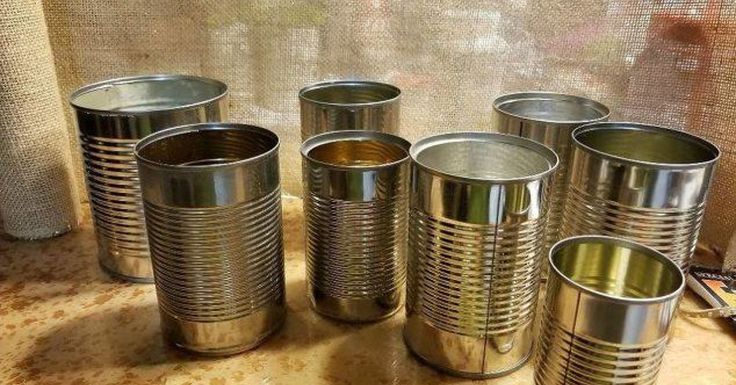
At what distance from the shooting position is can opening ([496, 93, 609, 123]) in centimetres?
105

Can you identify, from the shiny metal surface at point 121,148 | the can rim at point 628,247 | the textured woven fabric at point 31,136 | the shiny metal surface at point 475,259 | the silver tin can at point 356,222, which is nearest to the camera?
the can rim at point 628,247

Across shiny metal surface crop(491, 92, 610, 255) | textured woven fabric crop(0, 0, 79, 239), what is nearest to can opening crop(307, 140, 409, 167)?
shiny metal surface crop(491, 92, 610, 255)

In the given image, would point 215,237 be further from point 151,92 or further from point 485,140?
point 151,92

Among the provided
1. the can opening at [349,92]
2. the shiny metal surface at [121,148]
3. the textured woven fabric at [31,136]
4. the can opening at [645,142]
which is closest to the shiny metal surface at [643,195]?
the can opening at [645,142]

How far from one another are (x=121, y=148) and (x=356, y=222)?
1.30ft

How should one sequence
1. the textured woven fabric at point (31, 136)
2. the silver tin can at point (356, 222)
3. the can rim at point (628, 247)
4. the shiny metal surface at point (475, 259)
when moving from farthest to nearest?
the textured woven fabric at point (31, 136), the silver tin can at point (356, 222), the shiny metal surface at point (475, 259), the can rim at point (628, 247)

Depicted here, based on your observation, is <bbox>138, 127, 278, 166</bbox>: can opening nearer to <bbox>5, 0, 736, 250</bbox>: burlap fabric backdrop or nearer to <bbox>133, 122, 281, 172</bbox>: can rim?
<bbox>133, 122, 281, 172</bbox>: can rim

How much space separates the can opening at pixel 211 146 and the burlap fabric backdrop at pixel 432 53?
367 mm

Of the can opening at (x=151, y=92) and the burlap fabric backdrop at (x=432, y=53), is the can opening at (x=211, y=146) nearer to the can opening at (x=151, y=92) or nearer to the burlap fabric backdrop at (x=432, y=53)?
the can opening at (x=151, y=92)

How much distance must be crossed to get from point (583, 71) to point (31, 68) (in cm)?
99

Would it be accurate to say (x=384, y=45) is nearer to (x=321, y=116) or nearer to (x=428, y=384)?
(x=321, y=116)

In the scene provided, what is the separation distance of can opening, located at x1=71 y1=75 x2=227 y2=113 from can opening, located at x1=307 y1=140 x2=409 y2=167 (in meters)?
0.28

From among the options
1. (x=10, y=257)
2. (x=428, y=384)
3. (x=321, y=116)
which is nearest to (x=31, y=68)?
(x=10, y=257)

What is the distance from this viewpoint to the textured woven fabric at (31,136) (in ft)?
3.43
